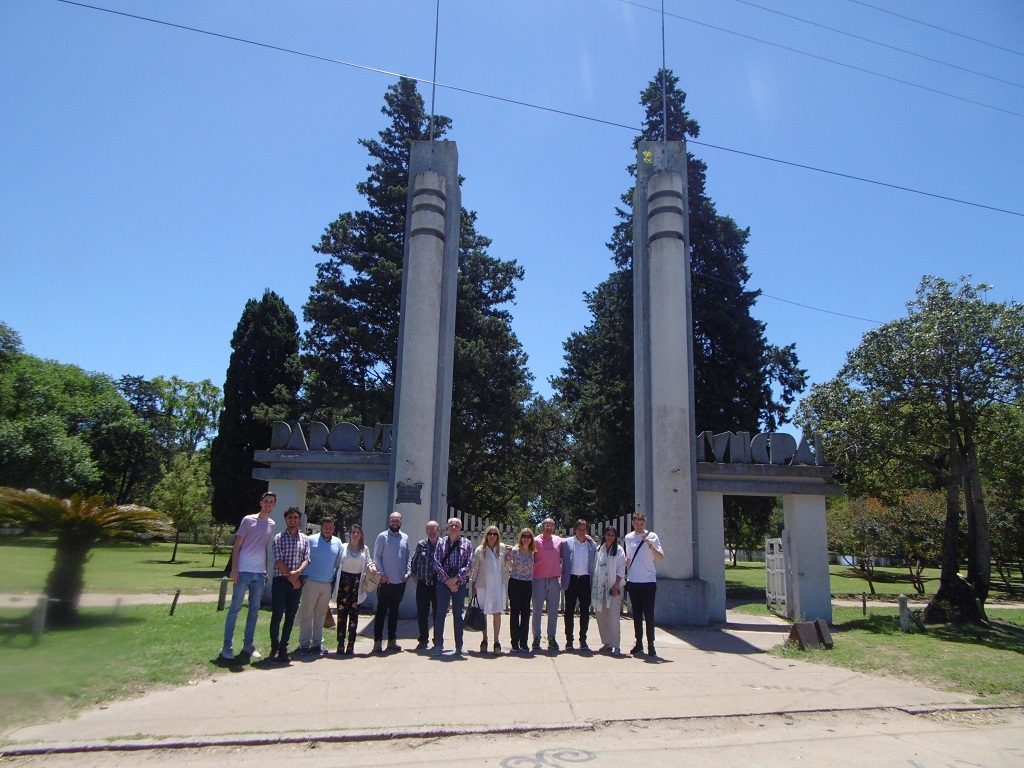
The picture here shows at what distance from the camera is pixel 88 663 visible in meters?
6.26

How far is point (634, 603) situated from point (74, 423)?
42.4 meters

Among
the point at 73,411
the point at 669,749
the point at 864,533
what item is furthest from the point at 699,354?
the point at 73,411

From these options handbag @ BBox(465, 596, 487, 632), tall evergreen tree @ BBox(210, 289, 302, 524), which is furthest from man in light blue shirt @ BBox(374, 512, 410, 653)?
tall evergreen tree @ BBox(210, 289, 302, 524)

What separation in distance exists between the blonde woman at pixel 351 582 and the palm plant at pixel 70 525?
2233 millimetres

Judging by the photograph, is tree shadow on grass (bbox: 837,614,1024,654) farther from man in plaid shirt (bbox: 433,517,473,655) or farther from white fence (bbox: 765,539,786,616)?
man in plaid shirt (bbox: 433,517,473,655)

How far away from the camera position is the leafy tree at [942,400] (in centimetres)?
1274

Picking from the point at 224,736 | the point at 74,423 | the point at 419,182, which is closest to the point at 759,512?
the point at 419,182

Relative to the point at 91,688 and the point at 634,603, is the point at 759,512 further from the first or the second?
the point at 91,688

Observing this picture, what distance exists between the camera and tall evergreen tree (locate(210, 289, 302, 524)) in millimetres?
27906

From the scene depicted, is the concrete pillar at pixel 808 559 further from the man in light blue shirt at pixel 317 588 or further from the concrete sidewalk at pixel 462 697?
the man in light blue shirt at pixel 317 588

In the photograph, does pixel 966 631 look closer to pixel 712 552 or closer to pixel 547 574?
pixel 712 552

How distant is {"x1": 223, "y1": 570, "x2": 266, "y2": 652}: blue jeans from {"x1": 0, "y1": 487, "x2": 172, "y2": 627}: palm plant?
1409 millimetres

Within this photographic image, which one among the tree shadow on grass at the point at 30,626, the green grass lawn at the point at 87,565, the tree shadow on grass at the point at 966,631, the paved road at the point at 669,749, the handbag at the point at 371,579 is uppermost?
the green grass lawn at the point at 87,565

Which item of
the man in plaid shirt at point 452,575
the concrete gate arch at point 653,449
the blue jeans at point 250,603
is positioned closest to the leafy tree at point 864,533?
the concrete gate arch at point 653,449
